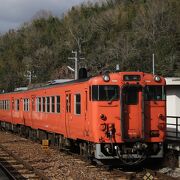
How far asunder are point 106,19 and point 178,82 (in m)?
62.5

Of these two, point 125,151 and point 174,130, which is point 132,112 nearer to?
point 125,151

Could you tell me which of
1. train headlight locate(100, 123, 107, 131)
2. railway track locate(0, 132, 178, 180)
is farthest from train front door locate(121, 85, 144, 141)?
railway track locate(0, 132, 178, 180)

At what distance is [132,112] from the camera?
47.8 feet

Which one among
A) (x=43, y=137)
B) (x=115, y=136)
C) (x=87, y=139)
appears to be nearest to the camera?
(x=115, y=136)

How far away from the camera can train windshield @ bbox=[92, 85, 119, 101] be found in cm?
1452

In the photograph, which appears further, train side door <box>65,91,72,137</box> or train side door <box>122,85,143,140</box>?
train side door <box>65,91,72,137</box>

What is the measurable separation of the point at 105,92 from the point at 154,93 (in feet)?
4.95

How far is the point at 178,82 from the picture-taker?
1948cm

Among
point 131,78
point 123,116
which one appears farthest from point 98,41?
point 123,116

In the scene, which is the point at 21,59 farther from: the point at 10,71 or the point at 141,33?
the point at 141,33

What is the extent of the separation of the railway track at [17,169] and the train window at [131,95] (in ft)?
10.8

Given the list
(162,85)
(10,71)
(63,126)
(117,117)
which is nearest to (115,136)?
(117,117)

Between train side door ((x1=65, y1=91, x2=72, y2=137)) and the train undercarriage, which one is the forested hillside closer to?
train side door ((x1=65, y1=91, x2=72, y2=137))

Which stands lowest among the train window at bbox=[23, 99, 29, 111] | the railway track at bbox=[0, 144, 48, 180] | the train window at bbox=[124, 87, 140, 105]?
the railway track at bbox=[0, 144, 48, 180]
